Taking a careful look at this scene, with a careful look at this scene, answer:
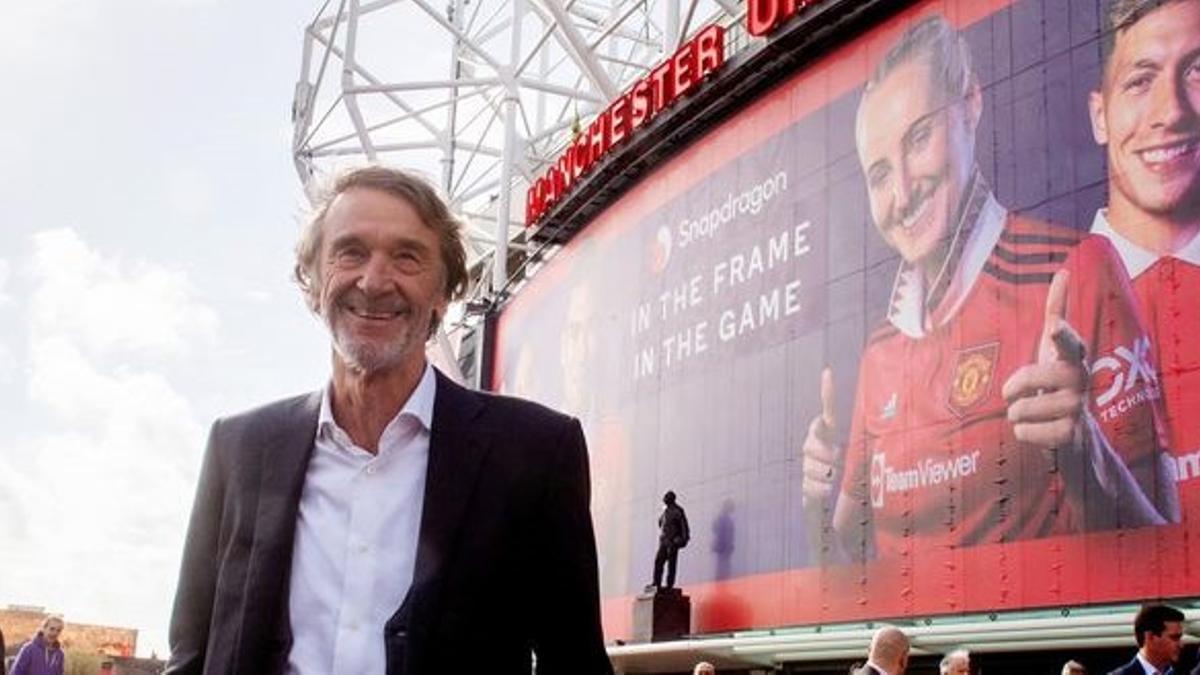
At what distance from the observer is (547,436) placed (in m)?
2.16

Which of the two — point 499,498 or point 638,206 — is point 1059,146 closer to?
point 638,206

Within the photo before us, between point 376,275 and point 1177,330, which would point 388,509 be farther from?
point 1177,330

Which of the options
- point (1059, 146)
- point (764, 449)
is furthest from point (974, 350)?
point (764, 449)

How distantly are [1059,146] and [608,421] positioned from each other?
10.9 meters

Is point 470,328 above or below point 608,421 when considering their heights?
above

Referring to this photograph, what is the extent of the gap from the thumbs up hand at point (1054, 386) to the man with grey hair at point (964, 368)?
2 centimetres

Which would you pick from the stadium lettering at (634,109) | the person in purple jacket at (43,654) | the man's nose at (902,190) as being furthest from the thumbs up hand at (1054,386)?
the stadium lettering at (634,109)

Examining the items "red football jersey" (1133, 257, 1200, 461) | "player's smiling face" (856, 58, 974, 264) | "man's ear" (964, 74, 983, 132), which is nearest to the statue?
"player's smiling face" (856, 58, 974, 264)

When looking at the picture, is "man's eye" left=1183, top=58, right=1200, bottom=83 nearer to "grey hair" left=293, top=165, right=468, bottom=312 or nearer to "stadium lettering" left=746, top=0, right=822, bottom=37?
"stadium lettering" left=746, top=0, right=822, bottom=37

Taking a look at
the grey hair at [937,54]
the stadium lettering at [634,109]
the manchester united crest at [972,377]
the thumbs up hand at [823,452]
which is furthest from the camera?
the stadium lettering at [634,109]

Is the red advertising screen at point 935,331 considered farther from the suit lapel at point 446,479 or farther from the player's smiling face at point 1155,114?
the suit lapel at point 446,479

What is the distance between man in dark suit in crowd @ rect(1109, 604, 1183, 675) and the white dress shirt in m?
6.81

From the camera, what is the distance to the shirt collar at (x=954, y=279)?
47.1ft

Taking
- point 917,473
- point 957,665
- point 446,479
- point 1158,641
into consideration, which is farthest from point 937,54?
point 446,479
